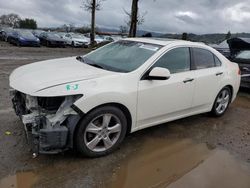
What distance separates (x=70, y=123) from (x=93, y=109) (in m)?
0.33

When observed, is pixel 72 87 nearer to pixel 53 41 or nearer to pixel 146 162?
pixel 146 162

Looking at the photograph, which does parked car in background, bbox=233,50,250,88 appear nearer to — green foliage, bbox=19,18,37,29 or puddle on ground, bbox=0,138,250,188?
puddle on ground, bbox=0,138,250,188

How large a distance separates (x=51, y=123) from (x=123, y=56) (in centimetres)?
172

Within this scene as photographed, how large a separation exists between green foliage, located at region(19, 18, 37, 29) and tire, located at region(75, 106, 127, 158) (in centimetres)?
6292

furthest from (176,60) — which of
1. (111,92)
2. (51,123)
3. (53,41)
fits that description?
(53,41)

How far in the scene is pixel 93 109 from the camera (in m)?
3.45

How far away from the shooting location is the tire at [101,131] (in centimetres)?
345

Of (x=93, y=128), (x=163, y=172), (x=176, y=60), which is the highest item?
(x=176, y=60)

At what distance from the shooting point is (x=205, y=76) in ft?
16.1

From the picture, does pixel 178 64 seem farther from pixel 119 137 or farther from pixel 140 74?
pixel 119 137

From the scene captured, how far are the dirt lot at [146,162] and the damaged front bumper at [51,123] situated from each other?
0.29 metres

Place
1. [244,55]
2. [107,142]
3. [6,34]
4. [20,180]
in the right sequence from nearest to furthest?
[20,180] → [107,142] → [244,55] → [6,34]

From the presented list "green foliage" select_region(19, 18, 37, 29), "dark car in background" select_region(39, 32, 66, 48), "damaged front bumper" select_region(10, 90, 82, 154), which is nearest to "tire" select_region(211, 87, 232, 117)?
"damaged front bumper" select_region(10, 90, 82, 154)

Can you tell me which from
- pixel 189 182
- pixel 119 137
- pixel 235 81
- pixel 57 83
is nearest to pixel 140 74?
pixel 119 137
